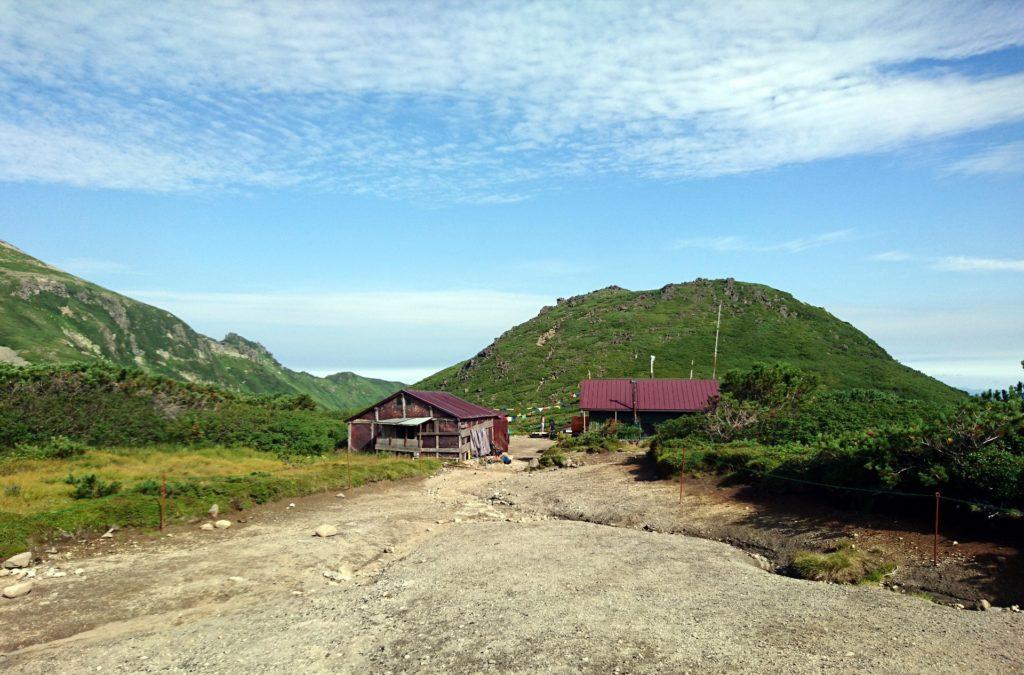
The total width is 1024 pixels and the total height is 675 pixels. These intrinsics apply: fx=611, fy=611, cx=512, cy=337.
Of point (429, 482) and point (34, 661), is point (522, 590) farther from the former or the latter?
point (429, 482)

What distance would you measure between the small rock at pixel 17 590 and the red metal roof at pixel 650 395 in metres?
43.4

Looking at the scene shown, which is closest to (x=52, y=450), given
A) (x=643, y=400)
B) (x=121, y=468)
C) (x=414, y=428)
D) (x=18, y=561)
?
(x=121, y=468)

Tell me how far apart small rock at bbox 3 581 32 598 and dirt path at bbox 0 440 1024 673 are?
0.36 metres

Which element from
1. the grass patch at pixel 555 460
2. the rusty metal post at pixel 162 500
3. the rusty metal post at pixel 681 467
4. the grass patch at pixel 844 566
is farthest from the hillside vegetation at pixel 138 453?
the grass patch at pixel 844 566

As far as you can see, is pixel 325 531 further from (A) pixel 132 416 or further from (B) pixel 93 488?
(A) pixel 132 416

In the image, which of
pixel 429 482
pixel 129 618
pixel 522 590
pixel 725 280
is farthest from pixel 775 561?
pixel 725 280

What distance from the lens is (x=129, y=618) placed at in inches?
536

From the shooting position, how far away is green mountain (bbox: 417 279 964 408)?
3642 inches

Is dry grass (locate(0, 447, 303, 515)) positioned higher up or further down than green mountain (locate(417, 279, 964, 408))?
further down

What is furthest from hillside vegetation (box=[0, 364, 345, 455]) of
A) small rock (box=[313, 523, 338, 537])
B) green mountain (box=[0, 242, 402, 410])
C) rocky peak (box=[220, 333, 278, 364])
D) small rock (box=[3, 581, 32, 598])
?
rocky peak (box=[220, 333, 278, 364])

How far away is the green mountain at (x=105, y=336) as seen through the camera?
84.0 meters

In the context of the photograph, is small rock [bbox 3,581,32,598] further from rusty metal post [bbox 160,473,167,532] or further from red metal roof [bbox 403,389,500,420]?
red metal roof [bbox 403,389,500,420]

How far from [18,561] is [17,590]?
8.45ft

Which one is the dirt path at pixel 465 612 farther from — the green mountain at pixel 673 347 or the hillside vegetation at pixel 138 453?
the green mountain at pixel 673 347
